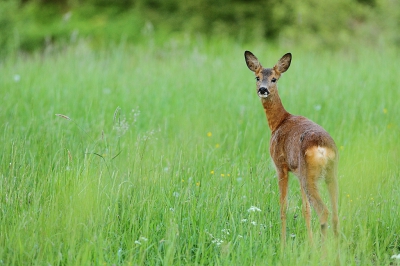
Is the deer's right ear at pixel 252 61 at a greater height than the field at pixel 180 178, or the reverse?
the deer's right ear at pixel 252 61

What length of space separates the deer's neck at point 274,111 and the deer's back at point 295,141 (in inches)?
3.4

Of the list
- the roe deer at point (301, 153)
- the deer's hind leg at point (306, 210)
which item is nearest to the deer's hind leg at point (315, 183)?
the roe deer at point (301, 153)

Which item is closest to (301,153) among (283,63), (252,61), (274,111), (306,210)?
(306,210)

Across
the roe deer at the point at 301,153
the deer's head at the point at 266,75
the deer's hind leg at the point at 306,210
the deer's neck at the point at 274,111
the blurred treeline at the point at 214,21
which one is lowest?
the deer's hind leg at the point at 306,210

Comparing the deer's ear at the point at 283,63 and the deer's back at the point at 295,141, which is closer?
the deer's back at the point at 295,141

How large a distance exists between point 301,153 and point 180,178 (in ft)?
3.73

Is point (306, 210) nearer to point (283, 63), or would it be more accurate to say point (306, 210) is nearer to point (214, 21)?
point (283, 63)

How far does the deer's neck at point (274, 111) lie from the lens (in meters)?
5.28

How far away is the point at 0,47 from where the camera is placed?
50.0 ft

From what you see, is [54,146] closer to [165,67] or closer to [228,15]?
[165,67]

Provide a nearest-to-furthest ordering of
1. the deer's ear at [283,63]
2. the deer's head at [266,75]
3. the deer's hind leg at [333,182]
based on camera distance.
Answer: the deer's hind leg at [333,182], the deer's head at [266,75], the deer's ear at [283,63]

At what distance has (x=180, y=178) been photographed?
5004 millimetres

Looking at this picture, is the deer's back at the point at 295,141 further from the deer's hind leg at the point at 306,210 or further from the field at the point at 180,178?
the field at the point at 180,178

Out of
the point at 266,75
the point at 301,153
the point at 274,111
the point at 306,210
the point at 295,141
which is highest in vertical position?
the point at 266,75
